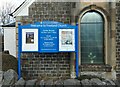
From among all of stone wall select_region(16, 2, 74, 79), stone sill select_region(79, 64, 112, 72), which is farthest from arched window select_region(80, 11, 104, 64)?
stone wall select_region(16, 2, 74, 79)

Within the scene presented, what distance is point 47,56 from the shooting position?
11531 mm

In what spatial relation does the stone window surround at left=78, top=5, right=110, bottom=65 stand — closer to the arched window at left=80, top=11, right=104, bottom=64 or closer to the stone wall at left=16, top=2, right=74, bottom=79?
the arched window at left=80, top=11, right=104, bottom=64

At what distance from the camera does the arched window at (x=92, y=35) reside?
11.6 m

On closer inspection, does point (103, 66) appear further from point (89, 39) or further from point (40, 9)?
point (40, 9)

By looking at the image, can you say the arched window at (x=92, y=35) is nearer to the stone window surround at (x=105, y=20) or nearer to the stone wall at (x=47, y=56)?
the stone window surround at (x=105, y=20)

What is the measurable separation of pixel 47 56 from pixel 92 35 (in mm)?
2162

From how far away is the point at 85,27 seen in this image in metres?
11.6

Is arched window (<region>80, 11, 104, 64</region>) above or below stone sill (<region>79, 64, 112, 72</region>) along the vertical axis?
above

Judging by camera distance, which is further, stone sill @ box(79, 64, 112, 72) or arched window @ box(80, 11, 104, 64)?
arched window @ box(80, 11, 104, 64)

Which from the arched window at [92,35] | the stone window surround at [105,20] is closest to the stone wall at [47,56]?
the stone window surround at [105,20]

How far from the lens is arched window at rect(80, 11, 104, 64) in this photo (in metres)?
11.6

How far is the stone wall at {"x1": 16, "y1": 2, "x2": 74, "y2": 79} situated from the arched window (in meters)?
0.74

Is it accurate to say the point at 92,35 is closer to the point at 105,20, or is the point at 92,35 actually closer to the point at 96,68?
the point at 105,20

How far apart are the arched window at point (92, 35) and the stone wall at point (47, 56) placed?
0.74 metres
